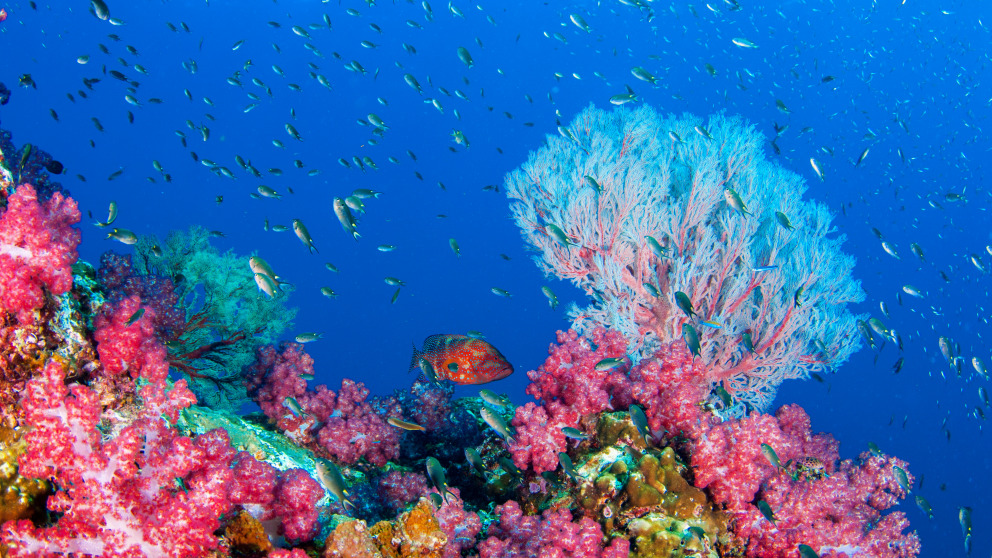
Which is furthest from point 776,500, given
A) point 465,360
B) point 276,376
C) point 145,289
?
point 145,289

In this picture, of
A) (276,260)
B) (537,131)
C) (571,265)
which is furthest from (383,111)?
(571,265)

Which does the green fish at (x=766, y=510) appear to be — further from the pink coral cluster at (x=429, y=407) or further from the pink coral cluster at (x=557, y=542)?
the pink coral cluster at (x=429, y=407)

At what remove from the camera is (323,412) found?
5.46 m

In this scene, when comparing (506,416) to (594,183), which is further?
(594,183)

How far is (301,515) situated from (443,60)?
8386 cm

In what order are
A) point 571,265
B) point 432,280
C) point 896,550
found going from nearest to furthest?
point 896,550
point 571,265
point 432,280

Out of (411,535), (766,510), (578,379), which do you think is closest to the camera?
(411,535)

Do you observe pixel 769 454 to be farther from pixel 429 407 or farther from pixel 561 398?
pixel 429 407

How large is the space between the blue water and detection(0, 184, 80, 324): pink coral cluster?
37.7 meters

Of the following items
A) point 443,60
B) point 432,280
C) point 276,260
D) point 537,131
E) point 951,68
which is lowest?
point 276,260

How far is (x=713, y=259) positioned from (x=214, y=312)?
7609 millimetres

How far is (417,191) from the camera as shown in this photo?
3002 inches

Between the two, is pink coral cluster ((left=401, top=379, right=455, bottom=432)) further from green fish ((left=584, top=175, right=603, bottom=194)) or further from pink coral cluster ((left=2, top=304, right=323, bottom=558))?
green fish ((left=584, top=175, right=603, bottom=194))

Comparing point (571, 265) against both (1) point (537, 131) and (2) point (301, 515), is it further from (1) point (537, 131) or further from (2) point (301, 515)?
(1) point (537, 131)
